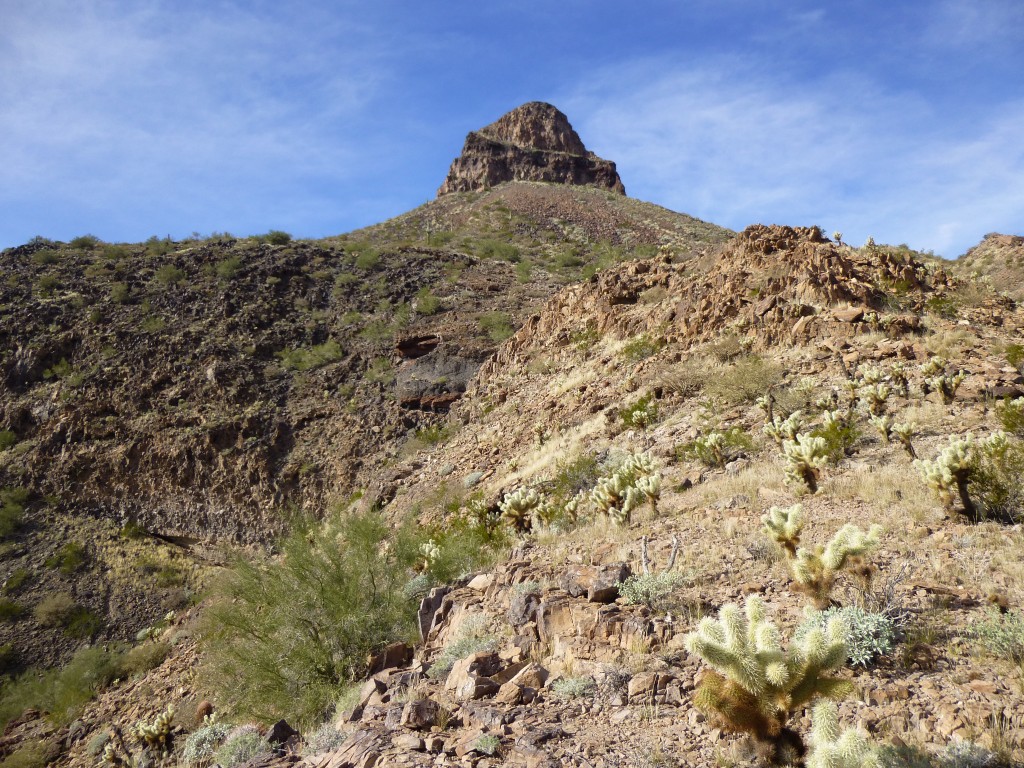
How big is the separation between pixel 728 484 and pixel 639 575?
3.64m

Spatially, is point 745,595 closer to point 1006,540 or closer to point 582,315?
point 1006,540

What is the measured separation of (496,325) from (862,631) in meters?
23.5

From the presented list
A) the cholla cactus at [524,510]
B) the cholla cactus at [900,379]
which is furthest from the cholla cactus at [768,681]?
the cholla cactus at [900,379]

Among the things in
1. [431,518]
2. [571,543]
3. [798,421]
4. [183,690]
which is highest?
[798,421]

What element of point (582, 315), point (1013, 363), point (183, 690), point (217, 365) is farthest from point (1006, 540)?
point (217, 365)

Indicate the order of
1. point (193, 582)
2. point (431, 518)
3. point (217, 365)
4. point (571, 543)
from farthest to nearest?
point (217, 365) → point (193, 582) → point (431, 518) → point (571, 543)

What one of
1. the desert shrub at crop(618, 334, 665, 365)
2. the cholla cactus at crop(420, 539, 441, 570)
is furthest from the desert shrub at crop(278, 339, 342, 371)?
the cholla cactus at crop(420, 539, 441, 570)

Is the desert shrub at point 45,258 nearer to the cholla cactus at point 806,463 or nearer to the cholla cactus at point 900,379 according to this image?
the cholla cactus at point 806,463

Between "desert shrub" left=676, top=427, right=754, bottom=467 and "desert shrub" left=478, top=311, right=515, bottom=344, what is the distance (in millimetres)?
Answer: 15442

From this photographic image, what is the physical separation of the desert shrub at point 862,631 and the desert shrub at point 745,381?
900cm

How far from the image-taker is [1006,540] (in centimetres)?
582

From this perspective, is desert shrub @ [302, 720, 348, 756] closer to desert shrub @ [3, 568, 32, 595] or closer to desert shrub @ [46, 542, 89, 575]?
desert shrub @ [46, 542, 89, 575]

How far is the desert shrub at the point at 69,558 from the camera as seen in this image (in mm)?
19688

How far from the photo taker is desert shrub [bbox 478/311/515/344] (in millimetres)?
26672
